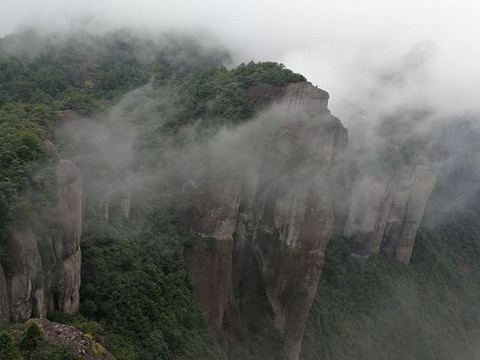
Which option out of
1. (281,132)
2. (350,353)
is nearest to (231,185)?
(281,132)

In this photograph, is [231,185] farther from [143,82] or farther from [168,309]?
[143,82]

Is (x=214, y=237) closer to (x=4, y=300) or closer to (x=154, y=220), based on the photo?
(x=154, y=220)

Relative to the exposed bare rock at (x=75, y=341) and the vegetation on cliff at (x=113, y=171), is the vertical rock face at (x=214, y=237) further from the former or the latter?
the exposed bare rock at (x=75, y=341)

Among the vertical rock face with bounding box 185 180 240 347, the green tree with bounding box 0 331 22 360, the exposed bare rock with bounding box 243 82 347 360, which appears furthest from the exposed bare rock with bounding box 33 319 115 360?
the exposed bare rock with bounding box 243 82 347 360

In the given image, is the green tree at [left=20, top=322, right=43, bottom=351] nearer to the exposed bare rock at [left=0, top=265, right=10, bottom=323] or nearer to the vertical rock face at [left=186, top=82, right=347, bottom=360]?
the exposed bare rock at [left=0, top=265, right=10, bottom=323]

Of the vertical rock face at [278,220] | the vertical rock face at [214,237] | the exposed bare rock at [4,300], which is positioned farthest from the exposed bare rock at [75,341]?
the vertical rock face at [278,220]

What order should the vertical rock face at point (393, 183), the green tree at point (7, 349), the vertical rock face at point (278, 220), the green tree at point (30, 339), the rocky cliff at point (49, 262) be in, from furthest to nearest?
the vertical rock face at point (393, 183) → the vertical rock face at point (278, 220) → the rocky cliff at point (49, 262) → the green tree at point (30, 339) → the green tree at point (7, 349)
